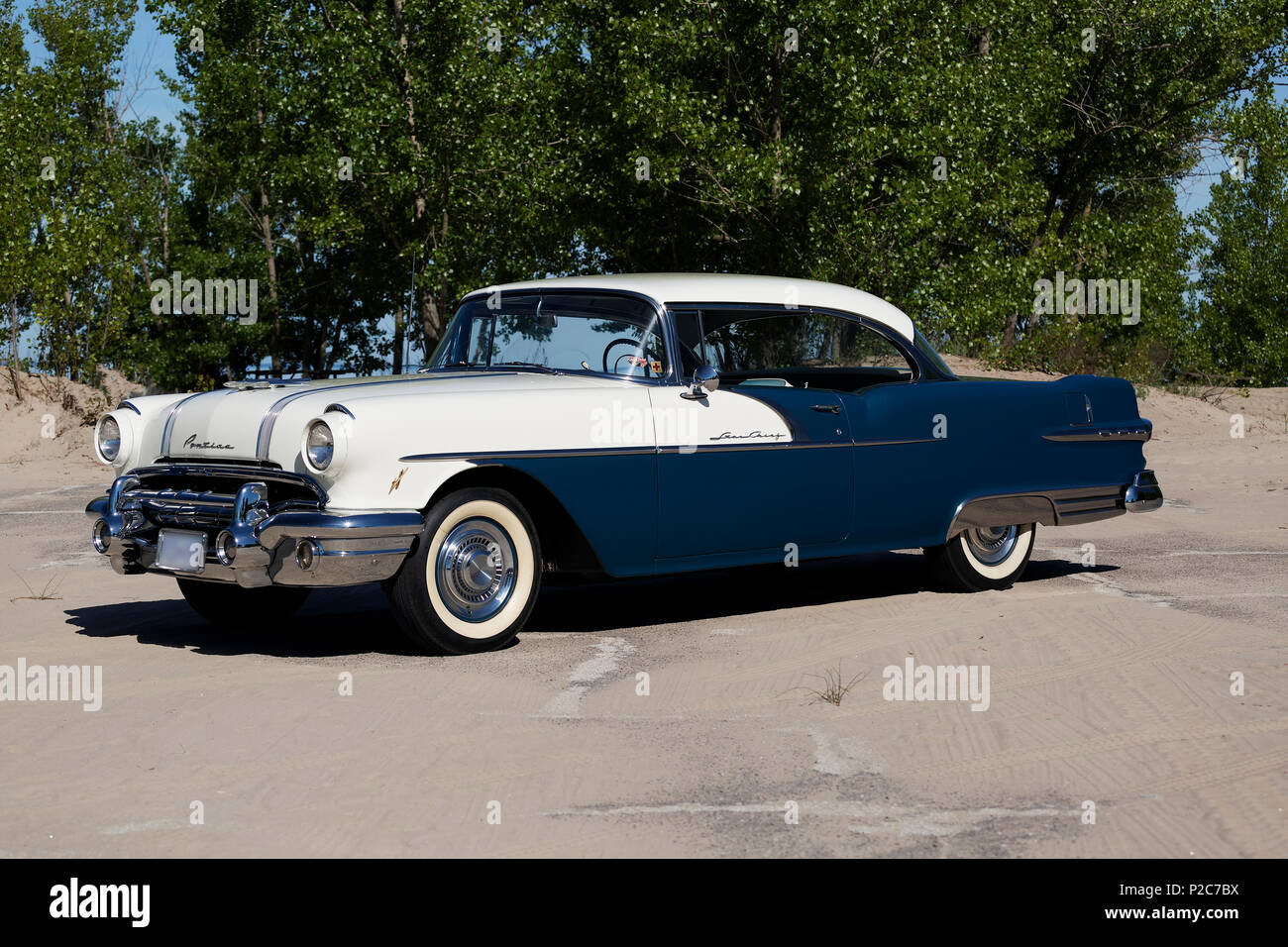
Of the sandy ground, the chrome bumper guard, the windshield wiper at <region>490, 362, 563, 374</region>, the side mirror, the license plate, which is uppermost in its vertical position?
the windshield wiper at <region>490, 362, 563, 374</region>

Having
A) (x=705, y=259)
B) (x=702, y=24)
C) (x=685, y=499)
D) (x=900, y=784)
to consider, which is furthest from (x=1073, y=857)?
(x=705, y=259)

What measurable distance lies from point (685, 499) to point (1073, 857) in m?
3.33

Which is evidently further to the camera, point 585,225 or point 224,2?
point 224,2

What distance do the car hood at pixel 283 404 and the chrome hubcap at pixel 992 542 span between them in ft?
8.72

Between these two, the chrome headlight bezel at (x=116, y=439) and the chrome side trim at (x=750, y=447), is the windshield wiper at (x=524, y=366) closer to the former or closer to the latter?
the chrome side trim at (x=750, y=447)

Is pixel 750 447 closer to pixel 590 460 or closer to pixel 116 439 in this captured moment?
pixel 590 460

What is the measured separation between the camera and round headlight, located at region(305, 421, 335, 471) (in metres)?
5.91

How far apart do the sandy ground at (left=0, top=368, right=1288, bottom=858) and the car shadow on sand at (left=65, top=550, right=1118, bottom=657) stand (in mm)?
39

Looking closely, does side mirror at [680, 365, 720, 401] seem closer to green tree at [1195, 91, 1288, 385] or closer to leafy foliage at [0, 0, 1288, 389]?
leafy foliage at [0, 0, 1288, 389]

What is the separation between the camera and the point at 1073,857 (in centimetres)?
373

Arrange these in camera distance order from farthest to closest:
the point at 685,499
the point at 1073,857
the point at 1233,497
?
the point at 1233,497, the point at 685,499, the point at 1073,857

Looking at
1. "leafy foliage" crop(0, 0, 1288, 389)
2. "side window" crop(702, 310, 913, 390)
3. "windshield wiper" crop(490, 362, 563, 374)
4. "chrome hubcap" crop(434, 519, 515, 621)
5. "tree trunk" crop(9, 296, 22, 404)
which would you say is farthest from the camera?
"tree trunk" crop(9, 296, 22, 404)

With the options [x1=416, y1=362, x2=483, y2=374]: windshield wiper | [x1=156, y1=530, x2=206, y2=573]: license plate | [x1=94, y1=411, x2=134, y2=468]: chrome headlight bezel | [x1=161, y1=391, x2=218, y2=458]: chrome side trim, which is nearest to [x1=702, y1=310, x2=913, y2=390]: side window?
[x1=416, y1=362, x2=483, y2=374]: windshield wiper
